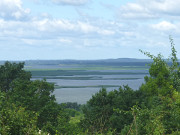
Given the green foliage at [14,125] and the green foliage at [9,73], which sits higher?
the green foliage at [9,73]

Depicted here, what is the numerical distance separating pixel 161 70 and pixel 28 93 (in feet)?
46.0

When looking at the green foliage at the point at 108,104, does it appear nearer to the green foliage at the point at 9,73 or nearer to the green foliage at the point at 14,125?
the green foliage at the point at 9,73

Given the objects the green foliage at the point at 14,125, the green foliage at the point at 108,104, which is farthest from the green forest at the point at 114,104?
the green foliage at the point at 14,125

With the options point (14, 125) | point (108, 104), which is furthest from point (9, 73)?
point (14, 125)

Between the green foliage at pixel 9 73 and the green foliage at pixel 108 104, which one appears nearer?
the green foliage at pixel 108 104

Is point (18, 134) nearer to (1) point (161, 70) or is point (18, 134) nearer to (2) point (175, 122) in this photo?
(2) point (175, 122)

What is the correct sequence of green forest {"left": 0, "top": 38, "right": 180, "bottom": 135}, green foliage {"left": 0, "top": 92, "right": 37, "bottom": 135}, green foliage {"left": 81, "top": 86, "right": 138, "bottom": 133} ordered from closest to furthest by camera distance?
1. green foliage {"left": 0, "top": 92, "right": 37, "bottom": 135}
2. green forest {"left": 0, "top": 38, "right": 180, "bottom": 135}
3. green foliage {"left": 81, "top": 86, "right": 138, "bottom": 133}

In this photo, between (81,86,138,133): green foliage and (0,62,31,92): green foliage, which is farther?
(0,62,31,92): green foliage

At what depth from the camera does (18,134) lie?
1127cm

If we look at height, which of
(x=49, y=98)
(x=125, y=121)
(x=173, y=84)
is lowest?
(x=125, y=121)

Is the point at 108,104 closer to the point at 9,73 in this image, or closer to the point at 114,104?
the point at 114,104

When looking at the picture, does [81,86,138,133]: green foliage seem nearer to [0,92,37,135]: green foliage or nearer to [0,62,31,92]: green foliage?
[0,62,31,92]: green foliage

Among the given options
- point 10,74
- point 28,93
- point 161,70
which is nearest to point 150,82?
point 161,70

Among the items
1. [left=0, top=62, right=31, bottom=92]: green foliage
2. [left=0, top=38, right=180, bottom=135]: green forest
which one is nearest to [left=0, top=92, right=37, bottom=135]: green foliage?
[left=0, top=38, right=180, bottom=135]: green forest
